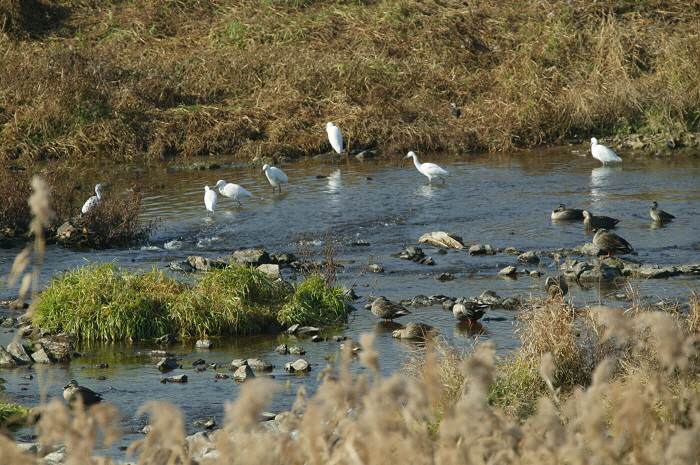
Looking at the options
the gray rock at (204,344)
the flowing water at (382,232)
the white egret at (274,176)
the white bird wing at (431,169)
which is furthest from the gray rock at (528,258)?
the white egret at (274,176)

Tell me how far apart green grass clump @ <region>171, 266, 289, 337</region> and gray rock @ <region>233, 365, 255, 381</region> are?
1.37m

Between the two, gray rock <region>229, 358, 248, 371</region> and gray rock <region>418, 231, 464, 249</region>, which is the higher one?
gray rock <region>229, 358, 248, 371</region>

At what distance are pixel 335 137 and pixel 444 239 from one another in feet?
27.2

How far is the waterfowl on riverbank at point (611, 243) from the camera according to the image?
11.4 m

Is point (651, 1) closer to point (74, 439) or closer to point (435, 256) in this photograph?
point (435, 256)

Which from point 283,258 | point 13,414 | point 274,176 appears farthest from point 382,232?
point 13,414

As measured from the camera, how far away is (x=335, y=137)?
20.0 metres

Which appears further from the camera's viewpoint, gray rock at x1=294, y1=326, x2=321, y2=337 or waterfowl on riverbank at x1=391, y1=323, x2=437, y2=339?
gray rock at x1=294, y1=326, x2=321, y2=337

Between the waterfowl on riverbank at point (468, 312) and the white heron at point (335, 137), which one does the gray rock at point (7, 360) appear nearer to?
the waterfowl on riverbank at point (468, 312)

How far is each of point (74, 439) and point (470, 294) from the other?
292 inches

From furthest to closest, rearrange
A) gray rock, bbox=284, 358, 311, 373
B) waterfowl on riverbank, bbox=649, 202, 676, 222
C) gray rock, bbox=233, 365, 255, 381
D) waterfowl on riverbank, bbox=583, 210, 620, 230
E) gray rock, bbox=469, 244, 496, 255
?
waterfowl on riverbank, bbox=649, 202, 676, 222 → waterfowl on riverbank, bbox=583, 210, 620, 230 → gray rock, bbox=469, 244, 496, 255 → gray rock, bbox=284, 358, 311, 373 → gray rock, bbox=233, 365, 255, 381

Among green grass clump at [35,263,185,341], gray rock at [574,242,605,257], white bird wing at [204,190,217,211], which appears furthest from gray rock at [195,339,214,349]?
white bird wing at [204,190,217,211]

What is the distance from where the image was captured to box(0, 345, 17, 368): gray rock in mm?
7480

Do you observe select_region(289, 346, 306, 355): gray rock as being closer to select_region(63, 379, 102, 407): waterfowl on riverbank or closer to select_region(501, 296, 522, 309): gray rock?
select_region(63, 379, 102, 407): waterfowl on riverbank
